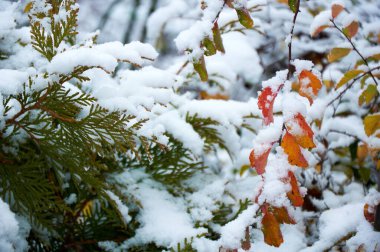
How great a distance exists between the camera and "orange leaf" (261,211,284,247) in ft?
2.45

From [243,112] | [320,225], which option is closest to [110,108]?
Answer: [243,112]

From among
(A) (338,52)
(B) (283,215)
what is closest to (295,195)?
(B) (283,215)

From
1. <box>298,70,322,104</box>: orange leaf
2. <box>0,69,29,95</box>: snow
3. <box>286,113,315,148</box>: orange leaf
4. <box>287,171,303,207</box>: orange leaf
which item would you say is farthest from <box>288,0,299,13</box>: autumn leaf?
<box>0,69,29,95</box>: snow

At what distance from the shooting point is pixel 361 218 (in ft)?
3.36

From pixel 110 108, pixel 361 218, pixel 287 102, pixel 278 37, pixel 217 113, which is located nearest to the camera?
pixel 287 102

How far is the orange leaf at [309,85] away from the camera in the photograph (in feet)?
2.53

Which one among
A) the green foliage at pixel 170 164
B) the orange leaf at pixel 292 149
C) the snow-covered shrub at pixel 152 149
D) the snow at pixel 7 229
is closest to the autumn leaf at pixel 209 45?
the snow-covered shrub at pixel 152 149

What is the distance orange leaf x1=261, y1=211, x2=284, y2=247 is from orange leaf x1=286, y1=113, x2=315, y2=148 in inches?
7.1

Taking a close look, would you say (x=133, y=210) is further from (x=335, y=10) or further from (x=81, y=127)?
(x=335, y=10)

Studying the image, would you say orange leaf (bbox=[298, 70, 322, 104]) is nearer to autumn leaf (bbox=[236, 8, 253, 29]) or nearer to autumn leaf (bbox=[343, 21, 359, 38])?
autumn leaf (bbox=[236, 8, 253, 29])

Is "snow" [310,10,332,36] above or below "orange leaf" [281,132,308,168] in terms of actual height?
above

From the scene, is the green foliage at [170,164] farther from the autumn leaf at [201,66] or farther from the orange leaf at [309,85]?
the orange leaf at [309,85]

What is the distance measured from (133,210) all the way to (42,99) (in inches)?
18.8

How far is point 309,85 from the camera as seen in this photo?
774mm
